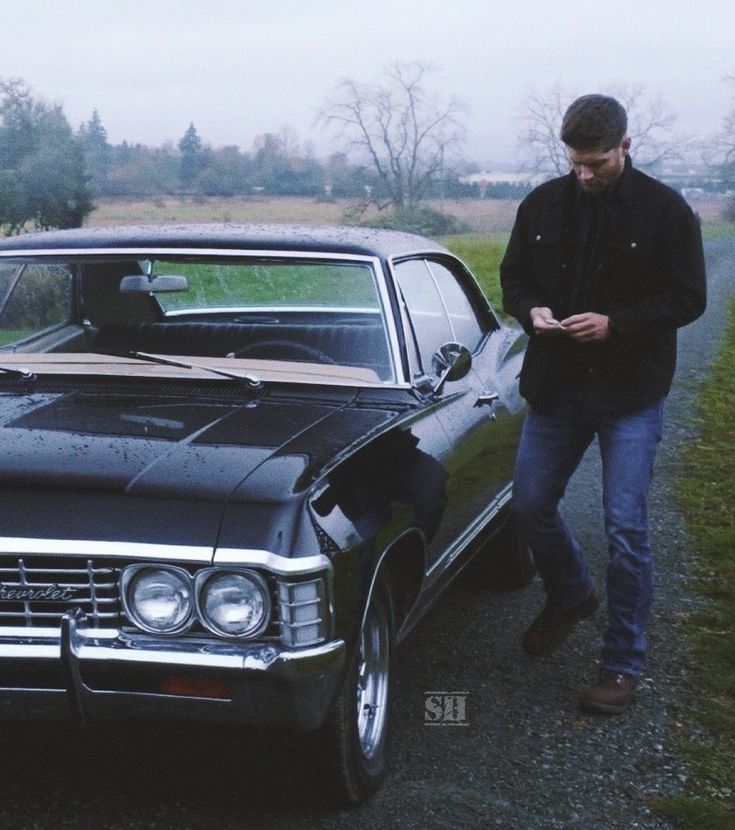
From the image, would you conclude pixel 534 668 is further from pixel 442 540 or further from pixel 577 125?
pixel 577 125

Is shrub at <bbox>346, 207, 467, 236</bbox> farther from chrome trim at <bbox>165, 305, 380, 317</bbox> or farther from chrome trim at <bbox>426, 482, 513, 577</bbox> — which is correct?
chrome trim at <bbox>426, 482, 513, 577</bbox>

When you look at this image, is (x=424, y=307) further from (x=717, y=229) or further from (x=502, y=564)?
(x=717, y=229)

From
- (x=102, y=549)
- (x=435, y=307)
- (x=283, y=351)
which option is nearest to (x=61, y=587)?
(x=102, y=549)

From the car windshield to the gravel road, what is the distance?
1168 millimetres

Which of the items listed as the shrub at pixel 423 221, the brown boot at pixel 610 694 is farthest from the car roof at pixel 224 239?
the shrub at pixel 423 221

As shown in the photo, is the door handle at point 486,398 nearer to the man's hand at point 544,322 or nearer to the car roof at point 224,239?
the car roof at point 224,239

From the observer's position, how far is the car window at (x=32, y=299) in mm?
4840

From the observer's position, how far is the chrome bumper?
305cm

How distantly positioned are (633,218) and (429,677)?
5.66 feet

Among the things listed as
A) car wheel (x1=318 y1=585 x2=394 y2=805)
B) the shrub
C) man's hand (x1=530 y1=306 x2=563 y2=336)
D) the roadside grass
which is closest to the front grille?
car wheel (x1=318 y1=585 x2=394 y2=805)

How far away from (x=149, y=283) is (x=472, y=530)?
4.72 ft

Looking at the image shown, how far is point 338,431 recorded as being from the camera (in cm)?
379

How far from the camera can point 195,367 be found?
4.34m

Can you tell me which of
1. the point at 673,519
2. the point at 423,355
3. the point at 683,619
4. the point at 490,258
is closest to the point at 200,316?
the point at 423,355
